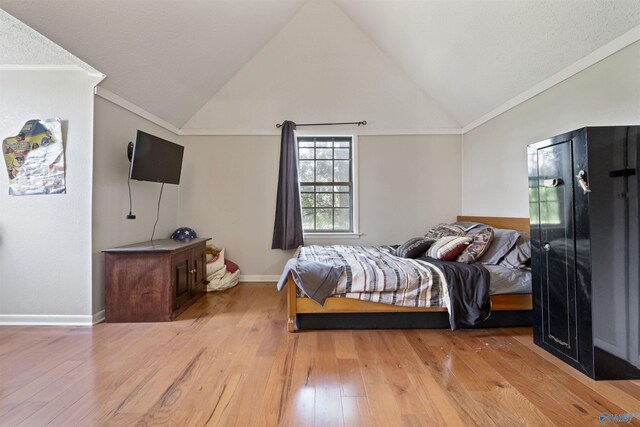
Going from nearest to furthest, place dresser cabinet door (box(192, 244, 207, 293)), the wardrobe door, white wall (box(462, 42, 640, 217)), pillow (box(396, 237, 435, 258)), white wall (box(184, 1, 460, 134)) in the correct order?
the wardrobe door → white wall (box(462, 42, 640, 217)) → pillow (box(396, 237, 435, 258)) → dresser cabinet door (box(192, 244, 207, 293)) → white wall (box(184, 1, 460, 134))

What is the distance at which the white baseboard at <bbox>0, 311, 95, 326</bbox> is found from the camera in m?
2.36

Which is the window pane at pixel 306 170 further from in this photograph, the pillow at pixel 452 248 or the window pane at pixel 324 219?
the pillow at pixel 452 248

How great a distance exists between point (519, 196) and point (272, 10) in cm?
341

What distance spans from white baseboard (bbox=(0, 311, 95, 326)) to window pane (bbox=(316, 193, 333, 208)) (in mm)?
2835

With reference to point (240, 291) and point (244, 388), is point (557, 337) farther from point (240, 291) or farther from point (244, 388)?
point (240, 291)

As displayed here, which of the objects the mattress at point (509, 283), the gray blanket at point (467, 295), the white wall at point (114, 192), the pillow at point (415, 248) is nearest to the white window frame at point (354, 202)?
the pillow at point (415, 248)

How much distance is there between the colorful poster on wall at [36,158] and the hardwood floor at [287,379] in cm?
124

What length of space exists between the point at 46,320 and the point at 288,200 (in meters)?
2.67

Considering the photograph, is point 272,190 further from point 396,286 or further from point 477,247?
point 477,247

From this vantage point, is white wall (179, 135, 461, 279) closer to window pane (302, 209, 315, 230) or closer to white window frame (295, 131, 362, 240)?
white window frame (295, 131, 362, 240)

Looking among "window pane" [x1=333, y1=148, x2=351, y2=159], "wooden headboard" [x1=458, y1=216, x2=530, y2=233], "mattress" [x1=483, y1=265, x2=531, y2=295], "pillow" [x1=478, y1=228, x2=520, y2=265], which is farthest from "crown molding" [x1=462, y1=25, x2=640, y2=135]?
"window pane" [x1=333, y1=148, x2=351, y2=159]

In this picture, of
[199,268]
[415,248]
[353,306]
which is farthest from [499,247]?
[199,268]

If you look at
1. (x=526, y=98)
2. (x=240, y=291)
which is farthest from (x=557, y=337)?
(x=240, y=291)

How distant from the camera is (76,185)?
2.40 m
